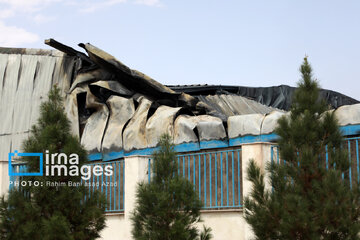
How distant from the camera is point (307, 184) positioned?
7.33m

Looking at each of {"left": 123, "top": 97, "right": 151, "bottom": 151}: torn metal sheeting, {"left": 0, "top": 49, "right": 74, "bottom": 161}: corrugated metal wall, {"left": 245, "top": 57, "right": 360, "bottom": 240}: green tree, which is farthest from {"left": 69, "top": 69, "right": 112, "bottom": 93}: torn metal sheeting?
{"left": 245, "top": 57, "right": 360, "bottom": 240}: green tree

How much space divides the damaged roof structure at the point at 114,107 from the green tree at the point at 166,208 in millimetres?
3985

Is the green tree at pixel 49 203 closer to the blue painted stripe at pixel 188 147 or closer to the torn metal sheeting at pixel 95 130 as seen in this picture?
the blue painted stripe at pixel 188 147

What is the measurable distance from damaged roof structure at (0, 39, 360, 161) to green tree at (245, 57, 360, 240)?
321 centimetres

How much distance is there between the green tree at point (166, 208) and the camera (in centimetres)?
786

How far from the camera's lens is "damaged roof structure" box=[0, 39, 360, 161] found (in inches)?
503

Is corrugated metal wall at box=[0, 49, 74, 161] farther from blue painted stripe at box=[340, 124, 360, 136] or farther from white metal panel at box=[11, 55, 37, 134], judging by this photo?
blue painted stripe at box=[340, 124, 360, 136]

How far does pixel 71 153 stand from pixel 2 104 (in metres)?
9.20

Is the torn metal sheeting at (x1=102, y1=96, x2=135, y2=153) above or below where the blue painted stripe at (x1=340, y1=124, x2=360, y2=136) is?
above

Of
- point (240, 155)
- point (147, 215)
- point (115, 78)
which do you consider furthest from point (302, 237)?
point (115, 78)

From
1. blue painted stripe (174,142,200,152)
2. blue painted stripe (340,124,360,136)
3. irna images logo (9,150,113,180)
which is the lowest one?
irna images logo (9,150,113,180)

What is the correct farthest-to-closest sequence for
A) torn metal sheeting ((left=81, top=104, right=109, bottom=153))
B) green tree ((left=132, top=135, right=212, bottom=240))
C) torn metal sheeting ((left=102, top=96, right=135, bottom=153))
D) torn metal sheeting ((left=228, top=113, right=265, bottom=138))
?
torn metal sheeting ((left=81, top=104, right=109, bottom=153)) < torn metal sheeting ((left=102, top=96, right=135, bottom=153)) < torn metal sheeting ((left=228, top=113, right=265, bottom=138)) < green tree ((left=132, top=135, right=212, bottom=240))

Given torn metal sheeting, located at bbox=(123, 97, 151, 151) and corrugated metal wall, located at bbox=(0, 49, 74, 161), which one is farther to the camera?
corrugated metal wall, located at bbox=(0, 49, 74, 161)

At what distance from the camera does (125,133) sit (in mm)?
14508
